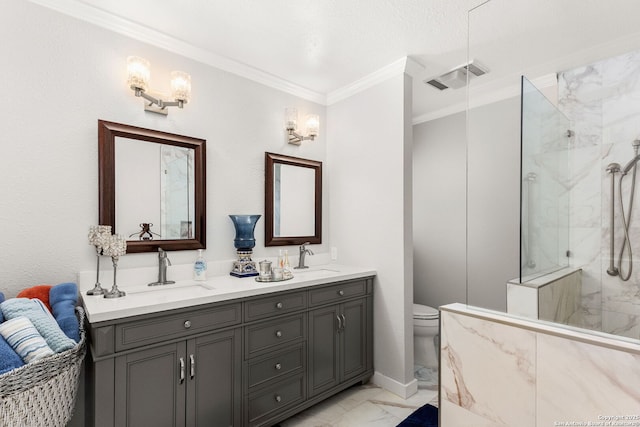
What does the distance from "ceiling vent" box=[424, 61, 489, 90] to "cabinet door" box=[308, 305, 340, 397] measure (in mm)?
2018

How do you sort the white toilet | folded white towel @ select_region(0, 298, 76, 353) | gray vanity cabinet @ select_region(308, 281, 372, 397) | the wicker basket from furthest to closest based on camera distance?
the white toilet, gray vanity cabinet @ select_region(308, 281, 372, 397), folded white towel @ select_region(0, 298, 76, 353), the wicker basket

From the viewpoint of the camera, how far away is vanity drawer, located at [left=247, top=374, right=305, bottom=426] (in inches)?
70.6

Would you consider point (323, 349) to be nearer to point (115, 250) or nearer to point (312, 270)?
point (312, 270)

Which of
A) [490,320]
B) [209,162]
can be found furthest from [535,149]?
[209,162]

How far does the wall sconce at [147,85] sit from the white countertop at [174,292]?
1.05 metres

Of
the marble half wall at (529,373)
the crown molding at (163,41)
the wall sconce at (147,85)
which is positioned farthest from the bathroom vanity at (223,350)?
the crown molding at (163,41)

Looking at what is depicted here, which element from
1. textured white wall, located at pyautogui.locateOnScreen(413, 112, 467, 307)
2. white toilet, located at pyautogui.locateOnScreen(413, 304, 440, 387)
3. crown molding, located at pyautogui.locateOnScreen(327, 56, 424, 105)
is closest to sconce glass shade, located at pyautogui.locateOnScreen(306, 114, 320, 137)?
crown molding, located at pyautogui.locateOnScreen(327, 56, 424, 105)

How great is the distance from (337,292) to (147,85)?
71.0 inches

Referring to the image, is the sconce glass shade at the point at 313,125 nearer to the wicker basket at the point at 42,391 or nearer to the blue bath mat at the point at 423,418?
the wicker basket at the point at 42,391

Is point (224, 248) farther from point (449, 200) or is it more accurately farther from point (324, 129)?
point (449, 200)

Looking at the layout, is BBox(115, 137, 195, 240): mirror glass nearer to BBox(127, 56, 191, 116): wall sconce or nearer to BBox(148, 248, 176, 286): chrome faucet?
BBox(148, 248, 176, 286): chrome faucet

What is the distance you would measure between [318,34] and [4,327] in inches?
84.5

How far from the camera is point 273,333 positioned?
1.90 m

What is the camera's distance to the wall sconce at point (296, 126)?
2.61 meters
